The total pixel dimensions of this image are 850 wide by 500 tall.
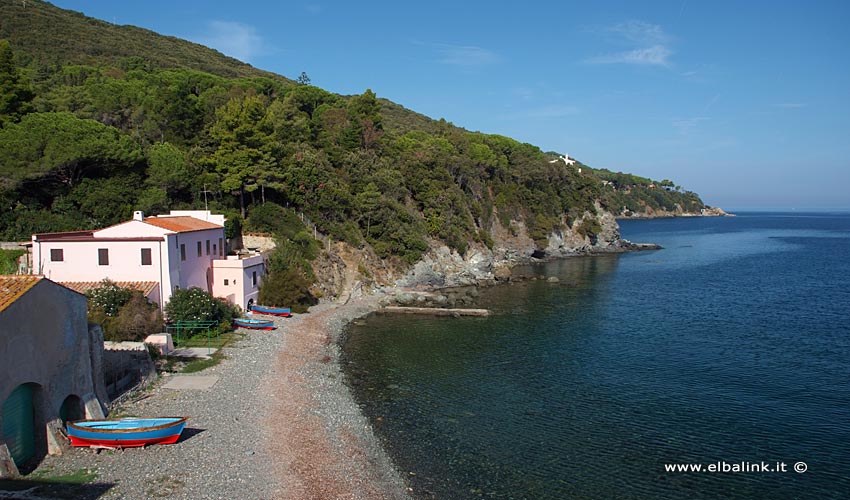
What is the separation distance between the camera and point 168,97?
175 feet

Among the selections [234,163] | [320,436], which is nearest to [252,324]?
[320,436]

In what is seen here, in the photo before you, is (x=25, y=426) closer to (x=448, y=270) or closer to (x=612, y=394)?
(x=612, y=394)

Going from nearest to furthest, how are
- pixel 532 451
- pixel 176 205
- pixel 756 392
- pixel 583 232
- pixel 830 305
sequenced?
pixel 532 451 → pixel 756 392 → pixel 176 205 → pixel 830 305 → pixel 583 232

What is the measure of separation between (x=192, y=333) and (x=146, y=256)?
509 centimetres

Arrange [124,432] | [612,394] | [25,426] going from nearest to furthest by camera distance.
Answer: [25,426] < [124,432] < [612,394]

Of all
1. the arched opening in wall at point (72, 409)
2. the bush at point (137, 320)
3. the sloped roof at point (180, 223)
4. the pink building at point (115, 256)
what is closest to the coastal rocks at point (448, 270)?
the sloped roof at point (180, 223)

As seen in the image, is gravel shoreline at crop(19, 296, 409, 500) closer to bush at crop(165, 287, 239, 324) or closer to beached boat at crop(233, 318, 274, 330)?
bush at crop(165, 287, 239, 324)

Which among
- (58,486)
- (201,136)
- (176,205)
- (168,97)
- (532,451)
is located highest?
(168,97)

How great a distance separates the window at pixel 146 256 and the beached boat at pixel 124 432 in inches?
611

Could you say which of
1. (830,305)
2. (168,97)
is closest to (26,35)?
(168,97)

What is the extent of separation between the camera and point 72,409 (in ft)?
59.4

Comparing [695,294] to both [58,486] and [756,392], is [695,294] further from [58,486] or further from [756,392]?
[58,486]

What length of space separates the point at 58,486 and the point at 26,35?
83.0m

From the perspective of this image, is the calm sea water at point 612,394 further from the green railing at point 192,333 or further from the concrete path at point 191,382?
the green railing at point 192,333
